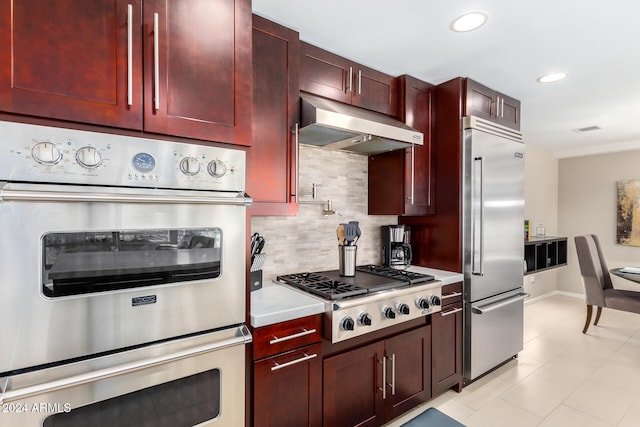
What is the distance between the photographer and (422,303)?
7.04 feet

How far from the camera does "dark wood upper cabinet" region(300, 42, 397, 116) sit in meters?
2.11

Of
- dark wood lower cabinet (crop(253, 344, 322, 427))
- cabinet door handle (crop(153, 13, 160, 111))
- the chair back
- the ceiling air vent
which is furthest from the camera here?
the ceiling air vent

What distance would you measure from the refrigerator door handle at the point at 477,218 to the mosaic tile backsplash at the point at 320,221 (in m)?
0.77

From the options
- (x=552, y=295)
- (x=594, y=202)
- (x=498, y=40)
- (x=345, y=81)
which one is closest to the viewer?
(x=498, y=40)

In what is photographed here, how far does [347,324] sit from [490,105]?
2.29 metres

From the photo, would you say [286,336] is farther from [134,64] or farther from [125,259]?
[134,64]

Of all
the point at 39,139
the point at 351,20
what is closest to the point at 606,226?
the point at 351,20

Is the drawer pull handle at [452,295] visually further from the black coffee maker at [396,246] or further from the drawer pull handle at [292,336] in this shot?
the drawer pull handle at [292,336]

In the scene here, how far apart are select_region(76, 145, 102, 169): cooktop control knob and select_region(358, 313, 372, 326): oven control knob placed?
4.70 feet

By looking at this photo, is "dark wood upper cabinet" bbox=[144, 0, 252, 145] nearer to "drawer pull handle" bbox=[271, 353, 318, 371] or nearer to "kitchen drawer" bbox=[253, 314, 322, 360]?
"kitchen drawer" bbox=[253, 314, 322, 360]

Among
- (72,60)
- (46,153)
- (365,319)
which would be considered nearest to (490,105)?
(365,319)

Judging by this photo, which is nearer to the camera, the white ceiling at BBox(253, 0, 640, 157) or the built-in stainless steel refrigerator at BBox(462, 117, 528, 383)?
the white ceiling at BBox(253, 0, 640, 157)

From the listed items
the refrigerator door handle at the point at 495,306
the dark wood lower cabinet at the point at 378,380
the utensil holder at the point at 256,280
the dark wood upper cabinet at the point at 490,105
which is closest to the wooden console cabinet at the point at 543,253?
the refrigerator door handle at the point at 495,306

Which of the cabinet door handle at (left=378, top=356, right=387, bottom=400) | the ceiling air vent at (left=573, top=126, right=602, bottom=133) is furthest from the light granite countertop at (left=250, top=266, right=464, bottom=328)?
the ceiling air vent at (left=573, top=126, right=602, bottom=133)
